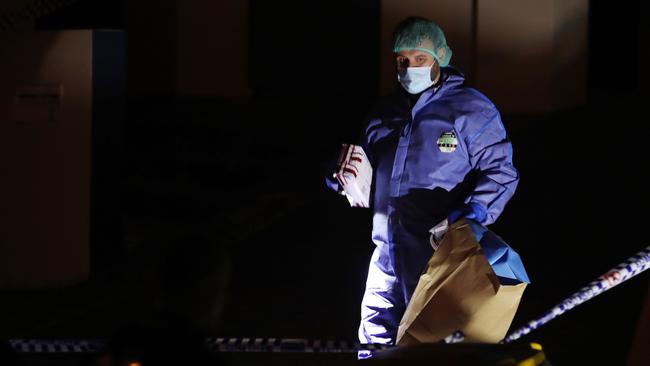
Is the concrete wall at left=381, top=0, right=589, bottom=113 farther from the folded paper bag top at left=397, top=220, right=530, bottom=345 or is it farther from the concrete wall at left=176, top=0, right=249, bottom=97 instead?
the folded paper bag top at left=397, top=220, right=530, bottom=345

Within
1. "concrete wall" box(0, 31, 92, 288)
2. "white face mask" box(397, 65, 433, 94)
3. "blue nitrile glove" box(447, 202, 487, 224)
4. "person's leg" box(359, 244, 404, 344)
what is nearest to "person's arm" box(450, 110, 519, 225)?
"blue nitrile glove" box(447, 202, 487, 224)

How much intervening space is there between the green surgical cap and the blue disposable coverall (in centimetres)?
12

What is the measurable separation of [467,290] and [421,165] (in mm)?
630

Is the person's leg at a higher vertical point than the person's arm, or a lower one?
lower

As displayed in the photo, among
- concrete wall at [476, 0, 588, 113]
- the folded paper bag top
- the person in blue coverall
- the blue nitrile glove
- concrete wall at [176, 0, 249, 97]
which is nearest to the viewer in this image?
the folded paper bag top

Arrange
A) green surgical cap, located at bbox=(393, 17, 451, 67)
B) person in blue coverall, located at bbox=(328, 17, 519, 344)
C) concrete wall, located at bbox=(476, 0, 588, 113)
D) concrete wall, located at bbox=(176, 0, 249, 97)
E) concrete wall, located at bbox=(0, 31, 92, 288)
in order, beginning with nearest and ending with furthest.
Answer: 1. person in blue coverall, located at bbox=(328, 17, 519, 344)
2. green surgical cap, located at bbox=(393, 17, 451, 67)
3. concrete wall, located at bbox=(0, 31, 92, 288)
4. concrete wall, located at bbox=(476, 0, 588, 113)
5. concrete wall, located at bbox=(176, 0, 249, 97)

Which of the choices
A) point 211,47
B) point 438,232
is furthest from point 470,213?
point 211,47

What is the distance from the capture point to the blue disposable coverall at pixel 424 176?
4.38 metres

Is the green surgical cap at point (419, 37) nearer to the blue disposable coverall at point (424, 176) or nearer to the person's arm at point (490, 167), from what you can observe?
the blue disposable coverall at point (424, 176)

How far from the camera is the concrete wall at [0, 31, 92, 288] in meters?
8.01

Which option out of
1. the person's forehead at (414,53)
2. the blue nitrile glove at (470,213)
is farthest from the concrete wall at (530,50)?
the blue nitrile glove at (470,213)

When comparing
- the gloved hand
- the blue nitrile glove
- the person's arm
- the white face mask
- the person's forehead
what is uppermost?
Result: the person's forehead

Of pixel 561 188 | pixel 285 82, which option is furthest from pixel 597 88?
pixel 561 188

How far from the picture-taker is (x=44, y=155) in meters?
8.12
